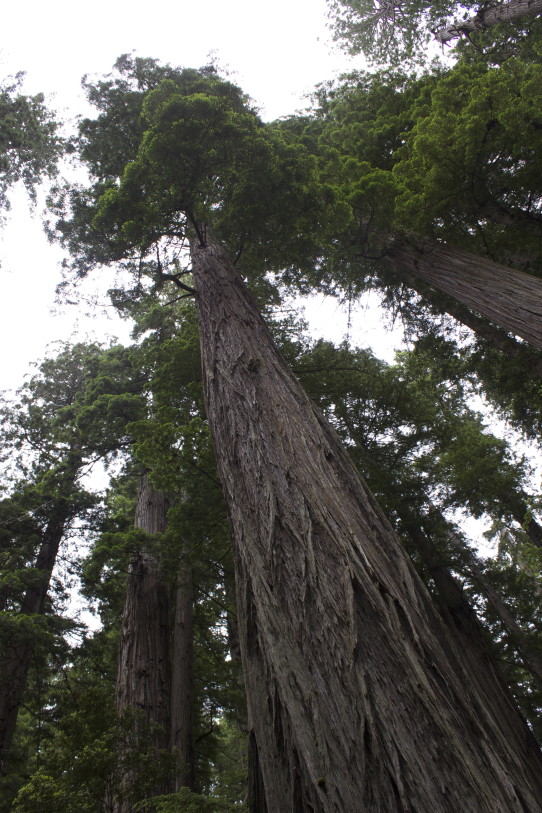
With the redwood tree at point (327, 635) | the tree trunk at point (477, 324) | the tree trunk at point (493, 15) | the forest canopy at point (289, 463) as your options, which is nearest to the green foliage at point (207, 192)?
the forest canopy at point (289, 463)

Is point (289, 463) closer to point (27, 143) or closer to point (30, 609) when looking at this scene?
point (30, 609)

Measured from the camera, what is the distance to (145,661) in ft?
21.0

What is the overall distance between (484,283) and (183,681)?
7310 mm

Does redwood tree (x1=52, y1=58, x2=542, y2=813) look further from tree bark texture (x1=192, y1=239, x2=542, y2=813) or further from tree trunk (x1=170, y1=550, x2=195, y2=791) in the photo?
tree trunk (x1=170, y1=550, x2=195, y2=791)

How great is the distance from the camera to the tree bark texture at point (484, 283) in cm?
559

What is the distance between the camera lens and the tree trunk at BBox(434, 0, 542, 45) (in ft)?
32.2

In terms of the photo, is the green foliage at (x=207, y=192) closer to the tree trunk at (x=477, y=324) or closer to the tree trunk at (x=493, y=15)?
the tree trunk at (x=477, y=324)

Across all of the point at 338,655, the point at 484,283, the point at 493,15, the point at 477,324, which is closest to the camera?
the point at 338,655

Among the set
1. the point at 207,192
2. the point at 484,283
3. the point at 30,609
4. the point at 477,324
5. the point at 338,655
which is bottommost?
the point at 338,655

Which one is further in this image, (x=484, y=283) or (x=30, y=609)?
(x=30, y=609)

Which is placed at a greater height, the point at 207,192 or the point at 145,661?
the point at 207,192

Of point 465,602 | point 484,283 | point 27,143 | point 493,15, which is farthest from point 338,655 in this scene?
point 493,15

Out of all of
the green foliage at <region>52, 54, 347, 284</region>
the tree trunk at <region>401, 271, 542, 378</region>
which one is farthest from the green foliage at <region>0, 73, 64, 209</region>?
the tree trunk at <region>401, 271, 542, 378</region>

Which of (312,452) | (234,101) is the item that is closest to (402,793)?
(312,452)
